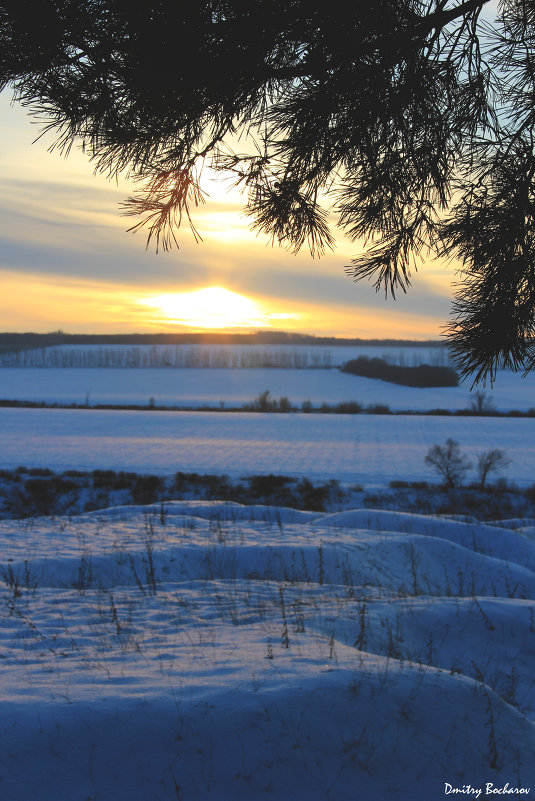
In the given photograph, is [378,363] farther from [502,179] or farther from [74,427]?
[502,179]

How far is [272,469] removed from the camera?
29188 millimetres

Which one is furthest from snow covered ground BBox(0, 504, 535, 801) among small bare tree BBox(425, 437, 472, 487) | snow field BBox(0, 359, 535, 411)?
snow field BBox(0, 359, 535, 411)

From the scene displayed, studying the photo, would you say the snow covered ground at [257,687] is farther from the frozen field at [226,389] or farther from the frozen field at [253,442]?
the frozen field at [226,389]

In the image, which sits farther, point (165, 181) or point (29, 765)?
point (165, 181)

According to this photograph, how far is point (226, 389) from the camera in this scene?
8131cm

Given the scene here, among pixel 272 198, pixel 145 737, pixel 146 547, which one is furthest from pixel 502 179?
pixel 146 547

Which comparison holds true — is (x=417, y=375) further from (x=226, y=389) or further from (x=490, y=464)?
(x=490, y=464)

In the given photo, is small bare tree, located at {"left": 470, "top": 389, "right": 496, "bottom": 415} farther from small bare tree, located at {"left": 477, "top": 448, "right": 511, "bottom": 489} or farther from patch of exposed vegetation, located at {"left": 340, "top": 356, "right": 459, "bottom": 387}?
small bare tree, located at {"left": 477, "top": 448, "right": 511, "bottom": 489}

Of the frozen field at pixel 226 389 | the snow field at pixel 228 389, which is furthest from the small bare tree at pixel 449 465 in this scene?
the frozen field at pixel 226 389

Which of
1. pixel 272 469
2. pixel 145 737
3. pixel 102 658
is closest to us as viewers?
pixel 145 737

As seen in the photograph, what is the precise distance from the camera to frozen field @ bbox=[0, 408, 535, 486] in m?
29.5

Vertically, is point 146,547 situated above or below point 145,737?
below

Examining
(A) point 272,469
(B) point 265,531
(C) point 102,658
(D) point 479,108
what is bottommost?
(A) point 272,469

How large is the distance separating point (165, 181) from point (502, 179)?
246 centimetres
